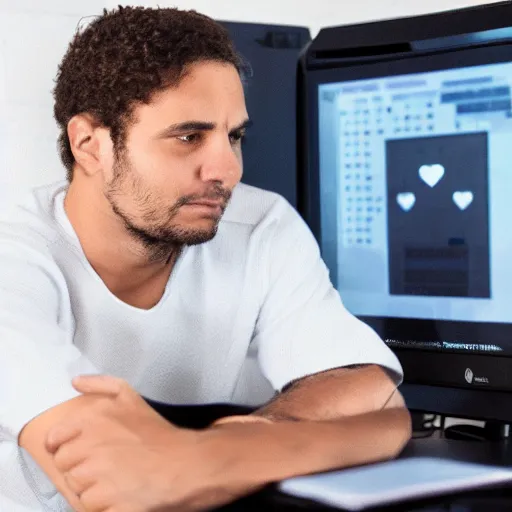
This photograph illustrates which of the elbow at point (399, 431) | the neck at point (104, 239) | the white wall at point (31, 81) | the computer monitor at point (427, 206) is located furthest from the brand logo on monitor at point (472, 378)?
the white wall at point (31, 81)

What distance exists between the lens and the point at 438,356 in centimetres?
92

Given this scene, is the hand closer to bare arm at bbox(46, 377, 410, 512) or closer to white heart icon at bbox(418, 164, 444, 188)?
bare arm at bbox(46, 377, 410, 512)

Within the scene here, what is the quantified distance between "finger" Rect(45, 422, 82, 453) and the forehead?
28cm

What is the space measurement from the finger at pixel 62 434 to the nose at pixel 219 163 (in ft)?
0.82

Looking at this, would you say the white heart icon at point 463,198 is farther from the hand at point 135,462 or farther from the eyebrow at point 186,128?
the hand at point 135,462

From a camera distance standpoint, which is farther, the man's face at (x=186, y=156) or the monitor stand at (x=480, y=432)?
the monitor stand at (x=480, y=432)

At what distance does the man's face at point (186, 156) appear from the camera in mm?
769

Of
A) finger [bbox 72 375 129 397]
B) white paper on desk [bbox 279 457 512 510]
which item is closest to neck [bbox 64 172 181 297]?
finger [bbox 72 375 129 397]

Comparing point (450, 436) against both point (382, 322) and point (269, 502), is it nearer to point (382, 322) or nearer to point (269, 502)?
point (382, 322)

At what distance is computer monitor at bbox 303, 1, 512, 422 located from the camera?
879mm

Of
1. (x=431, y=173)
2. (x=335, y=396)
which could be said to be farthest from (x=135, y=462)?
(x=431, y=173)

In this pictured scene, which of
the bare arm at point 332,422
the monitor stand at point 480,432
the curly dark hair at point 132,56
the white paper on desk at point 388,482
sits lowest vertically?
the monitor stand at point 480,432

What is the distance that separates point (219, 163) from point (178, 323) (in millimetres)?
198

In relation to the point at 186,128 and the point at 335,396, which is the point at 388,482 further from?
the point at 186,128
